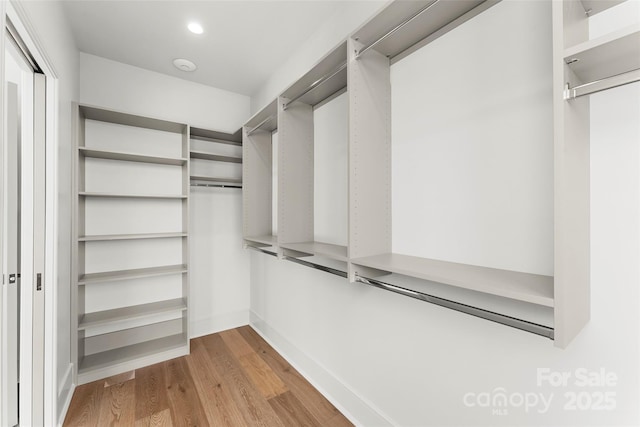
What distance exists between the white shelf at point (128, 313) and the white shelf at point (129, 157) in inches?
53.0

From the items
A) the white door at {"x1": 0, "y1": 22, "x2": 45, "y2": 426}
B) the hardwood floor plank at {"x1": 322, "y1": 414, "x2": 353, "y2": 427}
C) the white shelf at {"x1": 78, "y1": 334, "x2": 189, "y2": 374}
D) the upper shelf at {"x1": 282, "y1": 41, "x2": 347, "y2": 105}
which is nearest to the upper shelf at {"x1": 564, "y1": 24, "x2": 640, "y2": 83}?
the upper shelf at {"x1": 282, "y1": 41, "x2": 347, "y2": 105}

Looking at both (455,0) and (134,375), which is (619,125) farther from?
(134,375)

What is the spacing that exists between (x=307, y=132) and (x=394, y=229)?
1.00m

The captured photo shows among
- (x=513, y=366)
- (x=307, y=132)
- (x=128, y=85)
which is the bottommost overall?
(x=513, y=366)

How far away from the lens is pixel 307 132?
201 centimetres

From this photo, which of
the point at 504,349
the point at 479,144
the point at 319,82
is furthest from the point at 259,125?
the point at 504,349

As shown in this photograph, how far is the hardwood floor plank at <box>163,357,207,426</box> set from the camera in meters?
1.77

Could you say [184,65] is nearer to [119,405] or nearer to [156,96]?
[156,96]

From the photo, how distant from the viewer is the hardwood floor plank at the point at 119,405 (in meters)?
1.76

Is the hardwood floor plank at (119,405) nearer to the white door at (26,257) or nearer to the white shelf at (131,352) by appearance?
the white shelf at (131,352)

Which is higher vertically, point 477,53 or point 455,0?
point 455,0

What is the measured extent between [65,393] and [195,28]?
2.73 metres

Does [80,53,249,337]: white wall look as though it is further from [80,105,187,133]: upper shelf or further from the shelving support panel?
the shelving support panel

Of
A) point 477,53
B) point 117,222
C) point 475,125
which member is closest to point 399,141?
point 475,125
